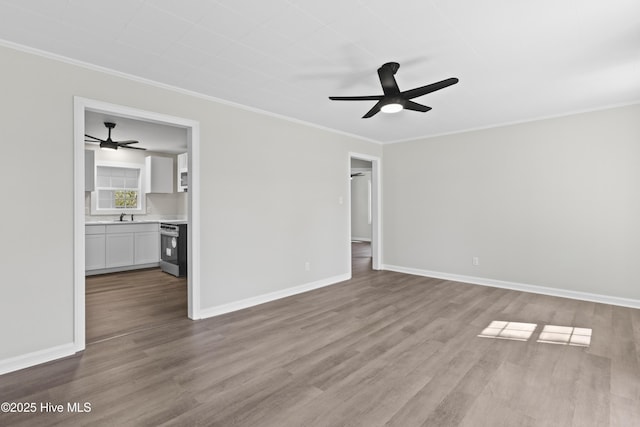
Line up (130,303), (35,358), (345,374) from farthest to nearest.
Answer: (130,303) → (35,358) → (345,374)

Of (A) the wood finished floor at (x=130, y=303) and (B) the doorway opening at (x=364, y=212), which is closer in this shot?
(A) the wood finished floor at (x=130, y=303)

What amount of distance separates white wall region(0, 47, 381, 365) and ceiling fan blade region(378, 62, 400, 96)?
75.6 inches

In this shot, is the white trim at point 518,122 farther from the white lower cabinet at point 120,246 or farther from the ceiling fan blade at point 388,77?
the white lower cabinet at point 120,246

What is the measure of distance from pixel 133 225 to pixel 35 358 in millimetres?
3912

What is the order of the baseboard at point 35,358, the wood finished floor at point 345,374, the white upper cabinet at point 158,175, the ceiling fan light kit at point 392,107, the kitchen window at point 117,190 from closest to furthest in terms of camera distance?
the wood finished floor at point 345,374 → the baseboard at point 35,358 → the ceiling fan light kit at point 392,107 → the kitchen window at point 117,190 → the white upper cabinet at point 158,175

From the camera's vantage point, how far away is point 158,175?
6.81 meters

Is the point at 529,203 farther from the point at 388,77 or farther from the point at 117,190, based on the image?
the point at 117,190

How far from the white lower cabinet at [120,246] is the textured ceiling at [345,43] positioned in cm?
384

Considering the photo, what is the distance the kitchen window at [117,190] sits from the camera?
254 inches

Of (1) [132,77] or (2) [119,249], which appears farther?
(2) [119,249]

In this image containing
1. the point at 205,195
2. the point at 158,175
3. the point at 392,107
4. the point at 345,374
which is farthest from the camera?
the point at 158,175

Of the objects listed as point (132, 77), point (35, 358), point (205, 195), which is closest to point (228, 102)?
point (132, 77)

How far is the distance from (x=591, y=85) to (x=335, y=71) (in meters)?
2.76

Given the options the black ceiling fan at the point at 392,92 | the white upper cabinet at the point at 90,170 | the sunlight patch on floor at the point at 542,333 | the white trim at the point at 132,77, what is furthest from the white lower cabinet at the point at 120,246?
the sunlight patch on floor at the point at 542,333
